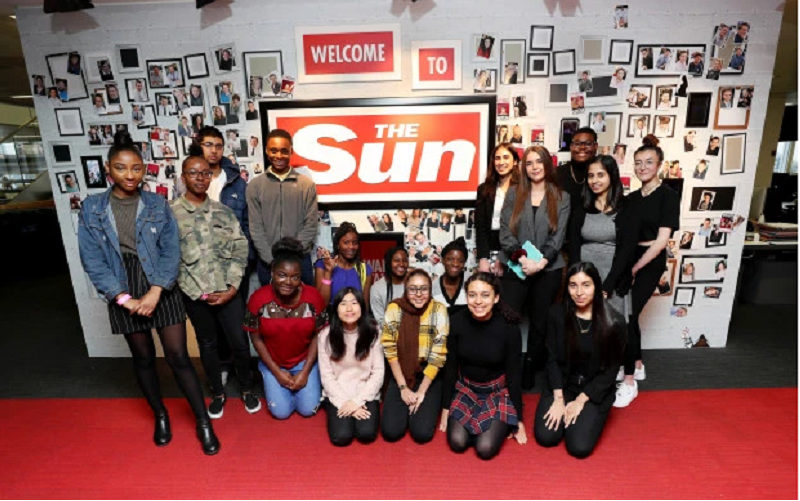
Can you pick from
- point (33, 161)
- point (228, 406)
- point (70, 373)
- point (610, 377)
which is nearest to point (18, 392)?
point (70, 373)

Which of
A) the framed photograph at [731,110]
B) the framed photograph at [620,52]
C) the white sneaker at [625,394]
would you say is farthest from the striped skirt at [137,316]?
the framed photograph at [731,110]

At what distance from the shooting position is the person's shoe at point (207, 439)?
232 centimetres

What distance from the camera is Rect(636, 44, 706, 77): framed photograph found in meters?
2.99

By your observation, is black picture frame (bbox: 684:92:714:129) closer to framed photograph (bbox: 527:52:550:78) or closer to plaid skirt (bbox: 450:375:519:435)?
framed photograph (bbox: 527:52:550:78)

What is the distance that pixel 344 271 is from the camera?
2934 millimetres

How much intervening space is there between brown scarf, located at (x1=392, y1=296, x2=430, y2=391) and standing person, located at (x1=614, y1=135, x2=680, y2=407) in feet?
4.33

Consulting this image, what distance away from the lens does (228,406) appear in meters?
2.79

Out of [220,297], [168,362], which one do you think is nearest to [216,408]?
[168,362]

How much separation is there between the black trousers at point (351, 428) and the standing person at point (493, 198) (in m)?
1.15

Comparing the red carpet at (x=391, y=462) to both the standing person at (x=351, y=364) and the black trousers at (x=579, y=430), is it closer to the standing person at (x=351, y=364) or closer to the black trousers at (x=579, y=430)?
the black trousers at (x=579, y=430)

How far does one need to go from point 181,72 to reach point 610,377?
11.1 feet

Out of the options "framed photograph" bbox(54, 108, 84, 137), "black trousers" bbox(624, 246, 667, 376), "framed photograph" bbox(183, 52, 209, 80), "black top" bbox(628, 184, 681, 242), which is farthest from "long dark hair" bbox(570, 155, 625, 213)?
"framed photograph" bbox(54, 108, 84, 137)

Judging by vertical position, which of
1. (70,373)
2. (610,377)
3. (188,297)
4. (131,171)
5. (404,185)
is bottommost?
(70,373)

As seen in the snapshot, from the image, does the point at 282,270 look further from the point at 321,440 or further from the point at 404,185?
the point at 404,185
